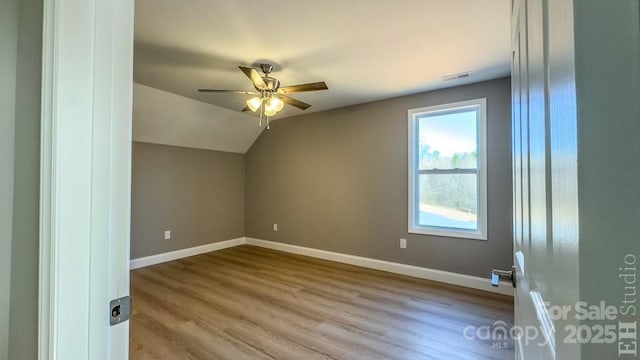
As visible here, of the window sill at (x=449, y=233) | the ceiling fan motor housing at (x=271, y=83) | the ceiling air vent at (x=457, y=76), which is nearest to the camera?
the ceiling fan motor housing at (x=271, y=83)

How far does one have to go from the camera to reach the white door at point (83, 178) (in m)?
0.72

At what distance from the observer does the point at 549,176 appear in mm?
499

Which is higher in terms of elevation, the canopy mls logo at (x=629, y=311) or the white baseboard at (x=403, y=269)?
the canopy mls logo at (x=629, y=311)

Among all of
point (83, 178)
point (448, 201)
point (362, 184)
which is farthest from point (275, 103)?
point (448, 201)

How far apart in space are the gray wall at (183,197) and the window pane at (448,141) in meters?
3.59

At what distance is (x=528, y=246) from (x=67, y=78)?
1332 millimetres

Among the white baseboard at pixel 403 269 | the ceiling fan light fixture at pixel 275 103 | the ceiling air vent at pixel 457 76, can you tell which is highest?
the ceiling air vent at pixel 457 76

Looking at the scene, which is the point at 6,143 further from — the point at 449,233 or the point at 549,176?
the point at 449,233

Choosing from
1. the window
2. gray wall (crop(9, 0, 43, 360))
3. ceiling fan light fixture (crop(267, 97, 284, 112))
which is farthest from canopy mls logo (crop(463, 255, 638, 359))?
the window

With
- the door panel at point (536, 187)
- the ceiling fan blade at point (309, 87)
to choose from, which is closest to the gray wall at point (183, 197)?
the ceiling fan blade at point (309, 87)

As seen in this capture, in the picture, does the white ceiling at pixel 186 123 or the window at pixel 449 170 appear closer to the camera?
the window at pixel 449 170

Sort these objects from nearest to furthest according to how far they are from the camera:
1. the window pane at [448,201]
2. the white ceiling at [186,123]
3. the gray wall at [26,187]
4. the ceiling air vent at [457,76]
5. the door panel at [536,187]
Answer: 1. the door panel at [536,187]
2. the gray wall at [26,187]
3. the ceiling air vent at [457,76]
4. the window pane at [448,201]
5. the white ceiling at [186,123]

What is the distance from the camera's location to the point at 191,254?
4.76 meters

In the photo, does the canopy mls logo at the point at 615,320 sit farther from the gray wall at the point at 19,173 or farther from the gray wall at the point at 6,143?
the gray wall at the point at 6,143
